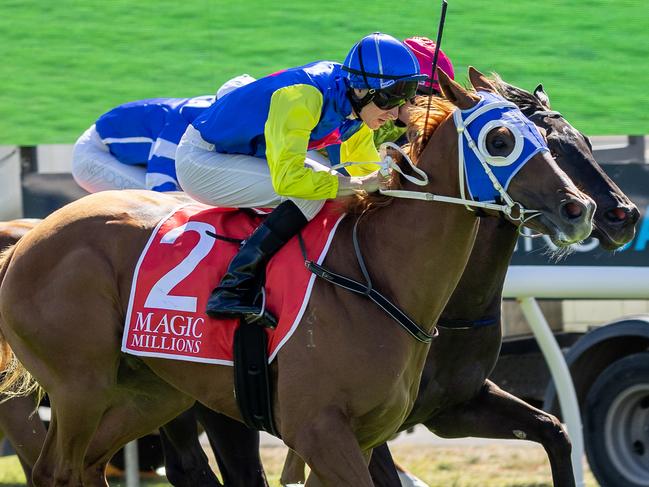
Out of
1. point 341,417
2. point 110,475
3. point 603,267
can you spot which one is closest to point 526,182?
point 341,417

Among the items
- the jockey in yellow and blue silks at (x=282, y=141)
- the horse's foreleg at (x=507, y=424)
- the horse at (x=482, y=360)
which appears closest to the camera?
the jockey in yellow and blue silks at (x=282, y=141)

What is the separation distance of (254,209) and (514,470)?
3375 millimetres

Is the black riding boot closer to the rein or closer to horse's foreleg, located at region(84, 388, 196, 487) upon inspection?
the rein

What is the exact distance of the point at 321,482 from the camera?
3.97 m

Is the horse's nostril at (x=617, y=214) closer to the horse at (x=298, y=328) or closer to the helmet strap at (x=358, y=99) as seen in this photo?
the horse at (x=298, y=328)

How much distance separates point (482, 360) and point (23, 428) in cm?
194

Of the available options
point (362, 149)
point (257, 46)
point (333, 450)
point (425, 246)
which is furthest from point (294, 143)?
point (257, 46)

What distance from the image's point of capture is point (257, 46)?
800 centimetres

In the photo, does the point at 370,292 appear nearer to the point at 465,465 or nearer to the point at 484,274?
the point at 484,274

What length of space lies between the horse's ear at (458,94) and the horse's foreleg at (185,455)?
83.6 inches

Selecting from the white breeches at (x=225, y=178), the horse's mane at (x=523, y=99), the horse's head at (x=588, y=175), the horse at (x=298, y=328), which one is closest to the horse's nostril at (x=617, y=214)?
the horse's head at (x=588, y=175)

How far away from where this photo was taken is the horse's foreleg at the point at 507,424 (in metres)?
4.93

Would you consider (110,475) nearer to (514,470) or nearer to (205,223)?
(514,470)

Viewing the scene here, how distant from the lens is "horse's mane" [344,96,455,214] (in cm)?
404
